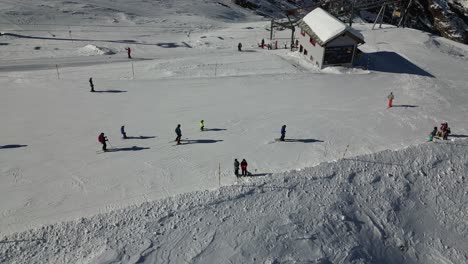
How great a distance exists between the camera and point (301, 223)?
640 inches

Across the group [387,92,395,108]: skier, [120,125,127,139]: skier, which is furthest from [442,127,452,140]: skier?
[120,125,127,139]: skier

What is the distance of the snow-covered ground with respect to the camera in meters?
15.2

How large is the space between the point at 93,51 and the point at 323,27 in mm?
22975

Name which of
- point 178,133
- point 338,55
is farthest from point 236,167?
point 338,55

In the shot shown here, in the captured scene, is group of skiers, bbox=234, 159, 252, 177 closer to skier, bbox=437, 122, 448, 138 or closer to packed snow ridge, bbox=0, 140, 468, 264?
packed snow ridge, bbox=0, 140, 468, 264

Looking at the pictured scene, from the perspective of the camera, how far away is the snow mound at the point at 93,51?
35.9 metres

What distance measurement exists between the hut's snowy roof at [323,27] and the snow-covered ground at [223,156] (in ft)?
9.82

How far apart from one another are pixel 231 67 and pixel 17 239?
75.9 feet

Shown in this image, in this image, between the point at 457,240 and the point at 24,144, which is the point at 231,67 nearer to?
the point at 24,144

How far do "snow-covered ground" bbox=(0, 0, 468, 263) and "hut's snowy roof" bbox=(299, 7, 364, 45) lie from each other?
2.99 metres

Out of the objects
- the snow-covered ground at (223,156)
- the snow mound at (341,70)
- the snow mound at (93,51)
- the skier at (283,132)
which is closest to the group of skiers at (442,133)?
the snow-covered ground at (223,156)

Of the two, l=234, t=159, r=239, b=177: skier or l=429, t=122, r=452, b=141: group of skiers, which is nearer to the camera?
l=234, t=159, r=239, b=177: skier

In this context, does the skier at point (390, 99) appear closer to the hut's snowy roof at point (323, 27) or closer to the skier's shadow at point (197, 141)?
the hut's snowy roof at point (323, 27)

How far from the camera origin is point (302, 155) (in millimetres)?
20078
